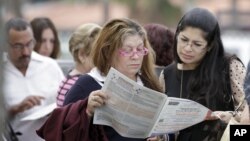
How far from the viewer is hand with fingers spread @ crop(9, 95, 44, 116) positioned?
5684mm

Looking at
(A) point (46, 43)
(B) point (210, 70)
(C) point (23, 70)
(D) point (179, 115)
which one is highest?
(B) point (210, 70)

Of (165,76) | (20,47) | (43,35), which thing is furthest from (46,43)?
(165,76)

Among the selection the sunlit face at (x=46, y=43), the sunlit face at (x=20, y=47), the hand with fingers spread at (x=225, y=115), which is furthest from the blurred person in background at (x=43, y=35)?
the hand with fingers spread at (x=225, y=115)

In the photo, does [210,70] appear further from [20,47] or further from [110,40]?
[20,47]

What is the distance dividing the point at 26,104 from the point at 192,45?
1.41m

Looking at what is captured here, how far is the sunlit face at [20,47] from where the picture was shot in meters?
5.99

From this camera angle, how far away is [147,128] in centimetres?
442

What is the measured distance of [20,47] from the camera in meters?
6.00

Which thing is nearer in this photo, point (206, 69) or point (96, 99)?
point (96, 99)

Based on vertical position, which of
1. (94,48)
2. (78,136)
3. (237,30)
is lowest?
(237,30)

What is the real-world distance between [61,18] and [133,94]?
105 feet

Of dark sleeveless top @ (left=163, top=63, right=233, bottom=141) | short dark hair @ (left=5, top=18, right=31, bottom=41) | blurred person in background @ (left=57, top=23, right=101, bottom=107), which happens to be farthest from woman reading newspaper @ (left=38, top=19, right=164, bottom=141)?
short dark hair @ (left=5, top=18, right=31, bottom=41)

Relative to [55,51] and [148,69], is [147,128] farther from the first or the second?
[55,51]

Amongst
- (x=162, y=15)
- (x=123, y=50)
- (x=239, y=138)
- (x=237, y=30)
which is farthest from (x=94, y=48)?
(x=162, y=15)
